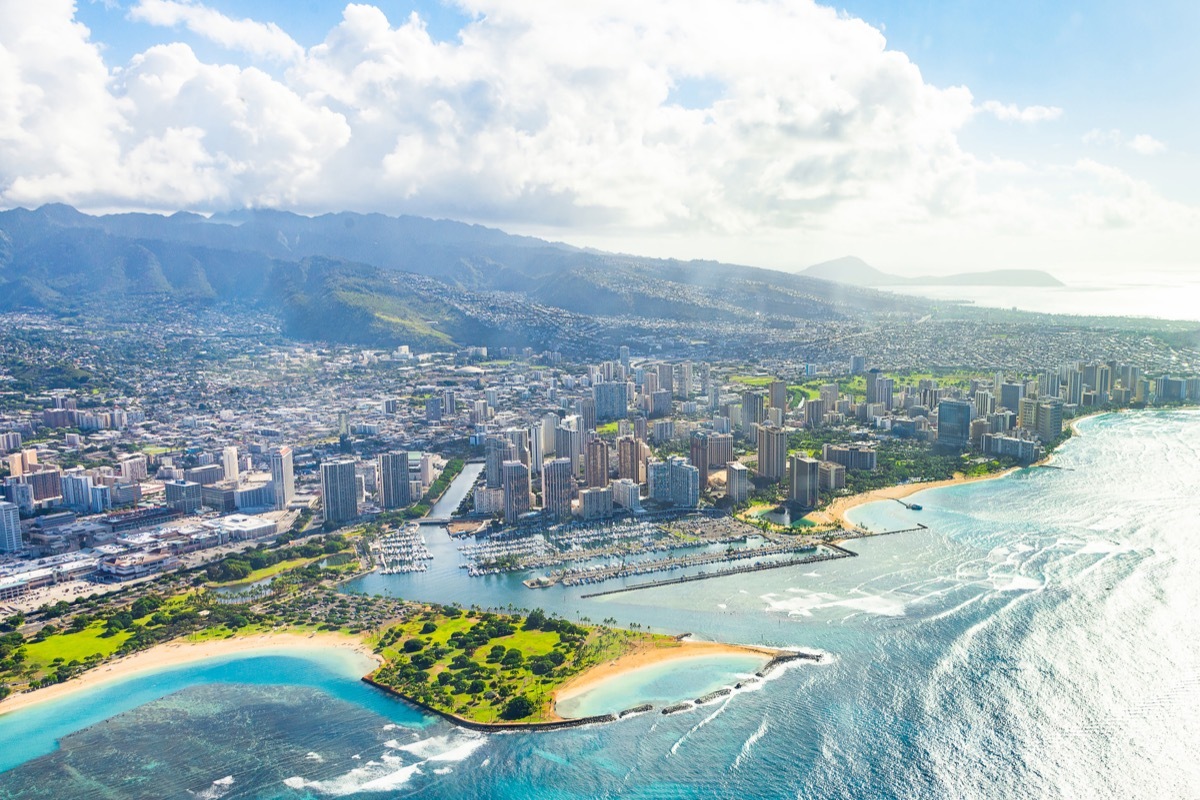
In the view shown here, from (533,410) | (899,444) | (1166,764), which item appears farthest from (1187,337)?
(1166,764)

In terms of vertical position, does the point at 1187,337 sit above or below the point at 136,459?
above

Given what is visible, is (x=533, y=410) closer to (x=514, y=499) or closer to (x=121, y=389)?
(x=514, y=499)

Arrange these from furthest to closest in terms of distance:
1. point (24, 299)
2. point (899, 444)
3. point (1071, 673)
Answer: point (24, 299), point (899, 444), point (1071, 673)

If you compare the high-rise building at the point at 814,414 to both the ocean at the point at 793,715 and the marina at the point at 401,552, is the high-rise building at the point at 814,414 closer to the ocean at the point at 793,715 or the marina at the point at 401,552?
the ocean at the point at 793,715

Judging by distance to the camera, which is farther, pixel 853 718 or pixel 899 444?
pixel 899 444

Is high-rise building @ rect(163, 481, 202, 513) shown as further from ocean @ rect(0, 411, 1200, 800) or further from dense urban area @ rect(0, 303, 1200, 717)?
ocean @ rect(0, 411, 1200, 800)

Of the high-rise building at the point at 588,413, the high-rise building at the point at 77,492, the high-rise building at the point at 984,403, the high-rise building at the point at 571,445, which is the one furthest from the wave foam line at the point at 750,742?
the high-rise building at the point at 984,403

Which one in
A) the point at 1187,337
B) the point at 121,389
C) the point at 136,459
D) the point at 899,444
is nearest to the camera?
the point at 136,459

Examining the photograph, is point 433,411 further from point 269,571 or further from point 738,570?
point 738,570
